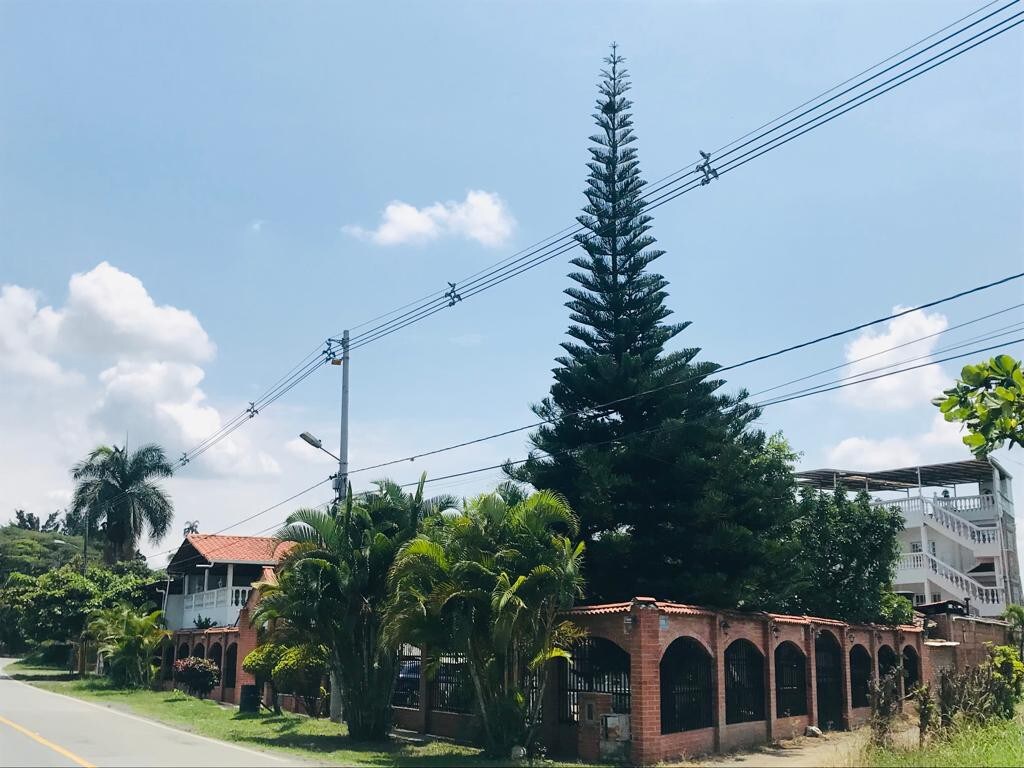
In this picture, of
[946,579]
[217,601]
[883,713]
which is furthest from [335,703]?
[946,579]

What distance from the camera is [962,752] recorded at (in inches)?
532

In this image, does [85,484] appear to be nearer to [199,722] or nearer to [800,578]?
[199,722]

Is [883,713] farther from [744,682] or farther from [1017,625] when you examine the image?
[1017,625]

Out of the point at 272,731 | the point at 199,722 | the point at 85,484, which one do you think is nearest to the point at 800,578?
the point at 272,731

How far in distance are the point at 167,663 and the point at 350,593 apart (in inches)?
840

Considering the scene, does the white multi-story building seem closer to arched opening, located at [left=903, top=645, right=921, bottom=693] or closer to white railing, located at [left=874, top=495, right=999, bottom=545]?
white railing, located at [left=874, top=495, right=999, bottom=545]

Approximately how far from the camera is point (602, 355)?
78.1 feet

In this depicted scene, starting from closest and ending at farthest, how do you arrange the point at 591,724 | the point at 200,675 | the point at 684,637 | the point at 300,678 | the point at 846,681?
the point at 591,724, the point at 684,637, the point at 846,681, the point at 300,678, the point at 200,675

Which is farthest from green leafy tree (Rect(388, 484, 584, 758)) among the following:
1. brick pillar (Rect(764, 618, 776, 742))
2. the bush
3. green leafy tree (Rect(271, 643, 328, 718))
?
the bush

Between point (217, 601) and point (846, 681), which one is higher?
point (217, 601)

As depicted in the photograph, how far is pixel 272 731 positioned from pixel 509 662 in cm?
747

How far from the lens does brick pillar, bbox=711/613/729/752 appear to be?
55.3 feet

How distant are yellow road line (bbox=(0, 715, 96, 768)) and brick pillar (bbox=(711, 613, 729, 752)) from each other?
10549 mm

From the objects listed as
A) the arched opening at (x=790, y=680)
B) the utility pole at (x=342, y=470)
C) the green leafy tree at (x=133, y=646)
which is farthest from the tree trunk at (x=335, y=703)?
the green leafy tree at (x=133, y=646)
